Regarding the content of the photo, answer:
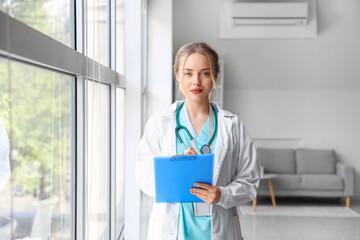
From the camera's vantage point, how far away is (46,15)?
142cm

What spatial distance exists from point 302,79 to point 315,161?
1.27 meters

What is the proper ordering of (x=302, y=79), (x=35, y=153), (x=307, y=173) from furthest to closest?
(x=302, y=79), (x=307, y=173), (x=35, y=153)

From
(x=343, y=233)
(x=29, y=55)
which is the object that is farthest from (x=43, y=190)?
(x=343, y=233)

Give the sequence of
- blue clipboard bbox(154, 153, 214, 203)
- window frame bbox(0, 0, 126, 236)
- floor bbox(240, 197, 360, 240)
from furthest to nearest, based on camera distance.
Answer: floor bbox(240, 197, 360, 240)
blue clipboard bbox(154, 153, 214, 203)
window frame bbox(0, 0, 126, 236)

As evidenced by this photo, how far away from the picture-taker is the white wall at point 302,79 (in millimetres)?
6781

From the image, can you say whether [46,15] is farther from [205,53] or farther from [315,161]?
[315,161]

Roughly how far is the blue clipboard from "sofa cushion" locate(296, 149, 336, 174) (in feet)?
18.9

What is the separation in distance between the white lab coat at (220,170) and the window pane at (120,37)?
1510 millimetres

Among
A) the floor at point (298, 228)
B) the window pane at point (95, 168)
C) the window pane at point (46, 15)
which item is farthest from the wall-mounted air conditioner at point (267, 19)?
the window pane at point (46, 15)

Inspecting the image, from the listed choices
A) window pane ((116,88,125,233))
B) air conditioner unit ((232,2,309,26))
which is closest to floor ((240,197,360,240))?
window pane ((116,88,125,233))

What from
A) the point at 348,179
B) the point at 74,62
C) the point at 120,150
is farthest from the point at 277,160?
the point at 74,62

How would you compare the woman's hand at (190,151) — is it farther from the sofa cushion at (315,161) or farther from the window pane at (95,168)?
the sofa cushion at (315,161)

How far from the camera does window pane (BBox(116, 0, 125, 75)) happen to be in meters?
3.15

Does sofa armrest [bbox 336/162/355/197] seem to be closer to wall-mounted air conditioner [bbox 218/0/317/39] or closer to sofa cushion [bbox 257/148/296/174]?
sofa cushion [bbox 257/148/296/174]
